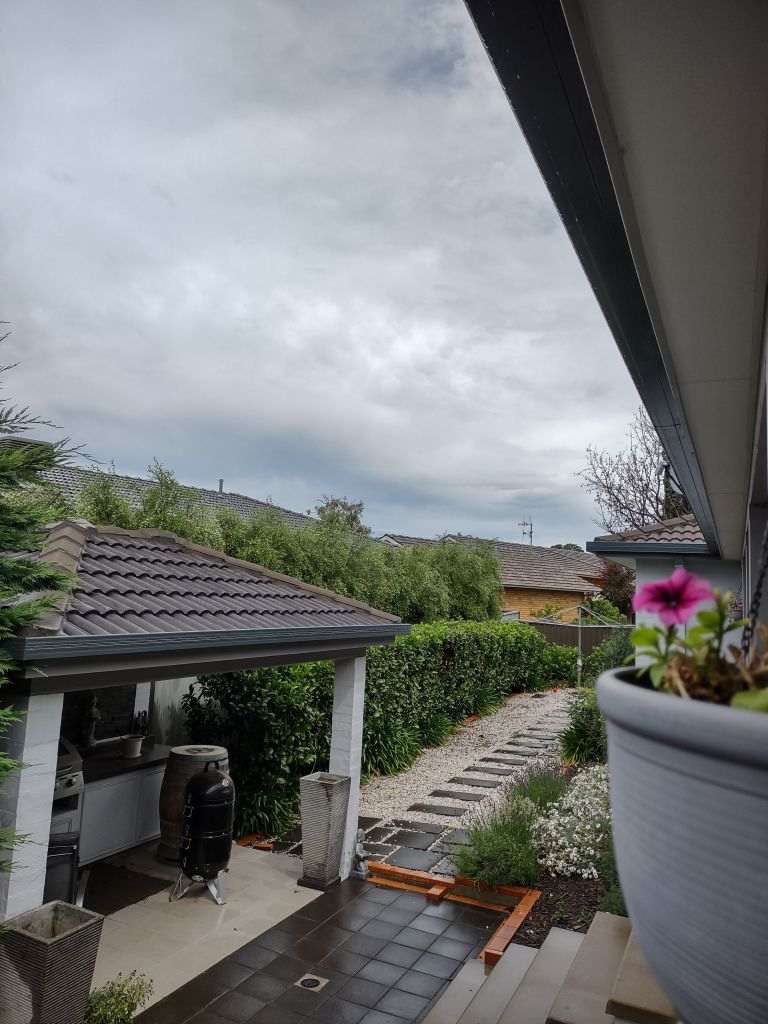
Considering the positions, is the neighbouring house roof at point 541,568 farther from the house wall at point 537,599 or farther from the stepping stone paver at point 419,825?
the stepping stone paver at point 419,825

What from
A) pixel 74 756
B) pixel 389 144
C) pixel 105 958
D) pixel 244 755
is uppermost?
pixel 389 144

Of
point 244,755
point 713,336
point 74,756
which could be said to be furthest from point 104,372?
point 713,336

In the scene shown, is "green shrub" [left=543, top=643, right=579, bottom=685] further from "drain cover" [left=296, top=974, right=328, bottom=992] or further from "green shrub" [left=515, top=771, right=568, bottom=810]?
"drain cover" [left=296, top=974, right=328, bottom=992]

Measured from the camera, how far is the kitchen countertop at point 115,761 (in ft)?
21.5

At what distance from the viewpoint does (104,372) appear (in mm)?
15953

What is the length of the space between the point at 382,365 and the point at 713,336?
52.3 ft

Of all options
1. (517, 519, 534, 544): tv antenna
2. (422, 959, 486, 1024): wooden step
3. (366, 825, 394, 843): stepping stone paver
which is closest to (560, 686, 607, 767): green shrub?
(366, 825, 394, 843): stepping stone paver

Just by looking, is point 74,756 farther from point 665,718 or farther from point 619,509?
point 619,509

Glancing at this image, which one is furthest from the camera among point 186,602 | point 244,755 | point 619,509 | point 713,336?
point 619,509

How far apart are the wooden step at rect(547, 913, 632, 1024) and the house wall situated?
988 inches

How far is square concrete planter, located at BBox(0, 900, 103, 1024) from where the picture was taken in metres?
3.39

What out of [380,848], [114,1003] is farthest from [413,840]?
[114,1003]

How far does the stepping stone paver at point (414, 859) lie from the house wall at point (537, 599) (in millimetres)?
21550

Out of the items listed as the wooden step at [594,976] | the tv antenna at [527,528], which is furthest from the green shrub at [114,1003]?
the tv antenna at [527,528]
